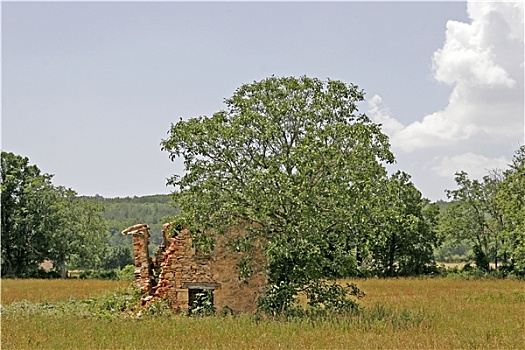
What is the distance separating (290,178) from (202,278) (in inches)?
199

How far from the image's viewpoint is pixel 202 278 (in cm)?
1984

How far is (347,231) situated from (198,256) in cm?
521

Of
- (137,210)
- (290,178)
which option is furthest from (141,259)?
(137,210)

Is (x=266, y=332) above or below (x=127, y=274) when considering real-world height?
below

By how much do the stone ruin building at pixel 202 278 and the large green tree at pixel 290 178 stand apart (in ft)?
3.60

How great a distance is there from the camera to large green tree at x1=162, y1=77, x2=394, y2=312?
16812 mm

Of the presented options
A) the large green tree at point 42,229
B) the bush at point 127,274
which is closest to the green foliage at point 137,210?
the large green tree at point 42,229

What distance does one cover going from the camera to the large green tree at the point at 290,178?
16812 millimetres

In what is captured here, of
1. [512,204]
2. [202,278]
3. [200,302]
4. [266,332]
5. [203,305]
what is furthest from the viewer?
[512,204]

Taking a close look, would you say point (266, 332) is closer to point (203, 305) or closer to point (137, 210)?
point (203, 305)

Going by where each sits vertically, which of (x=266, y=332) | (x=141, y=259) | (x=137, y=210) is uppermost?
(x=137, y=210)

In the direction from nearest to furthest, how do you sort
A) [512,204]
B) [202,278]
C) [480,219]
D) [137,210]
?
[202,278] → [512,204] → [480,219] → [137,210]

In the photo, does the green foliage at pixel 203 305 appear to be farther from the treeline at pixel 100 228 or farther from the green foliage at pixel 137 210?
the green foliage at pixel 137 210

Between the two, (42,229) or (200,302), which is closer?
(200,302)
